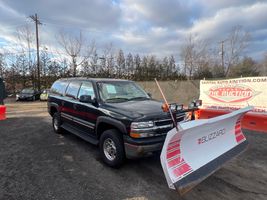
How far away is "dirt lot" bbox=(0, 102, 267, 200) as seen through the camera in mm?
3984

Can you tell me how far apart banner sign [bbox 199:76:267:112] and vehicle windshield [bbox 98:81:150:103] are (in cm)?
502

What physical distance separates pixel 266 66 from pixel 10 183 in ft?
189

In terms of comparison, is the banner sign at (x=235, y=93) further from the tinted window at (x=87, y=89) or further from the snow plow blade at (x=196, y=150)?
the tinted window at (x=87, y=89)

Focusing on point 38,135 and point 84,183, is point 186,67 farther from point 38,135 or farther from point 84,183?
point 84,183

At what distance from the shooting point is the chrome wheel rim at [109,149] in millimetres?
4995

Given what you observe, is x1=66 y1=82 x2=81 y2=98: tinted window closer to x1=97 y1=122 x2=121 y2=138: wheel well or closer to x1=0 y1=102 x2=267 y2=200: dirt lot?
x1=0 y1=102 x2=267 y2=200: dirt lot

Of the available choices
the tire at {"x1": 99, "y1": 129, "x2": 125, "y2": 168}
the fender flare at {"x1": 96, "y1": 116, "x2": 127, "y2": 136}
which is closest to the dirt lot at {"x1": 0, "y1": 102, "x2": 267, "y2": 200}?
the tire at {"x1": 99, "y1": 129, "x2": 125, "y2": 168}

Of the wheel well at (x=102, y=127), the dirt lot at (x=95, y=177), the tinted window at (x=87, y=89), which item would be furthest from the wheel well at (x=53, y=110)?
the wheel well at (x=102, y=127)

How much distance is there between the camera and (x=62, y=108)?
752 centimetres

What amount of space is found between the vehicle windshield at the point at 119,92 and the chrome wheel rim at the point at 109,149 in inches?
38.2

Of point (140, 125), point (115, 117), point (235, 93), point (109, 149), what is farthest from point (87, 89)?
point (235, 93)

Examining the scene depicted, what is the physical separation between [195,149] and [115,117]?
1.70 meters

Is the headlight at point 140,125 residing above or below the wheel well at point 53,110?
above

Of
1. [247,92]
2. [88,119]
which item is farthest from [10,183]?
[247,92]
